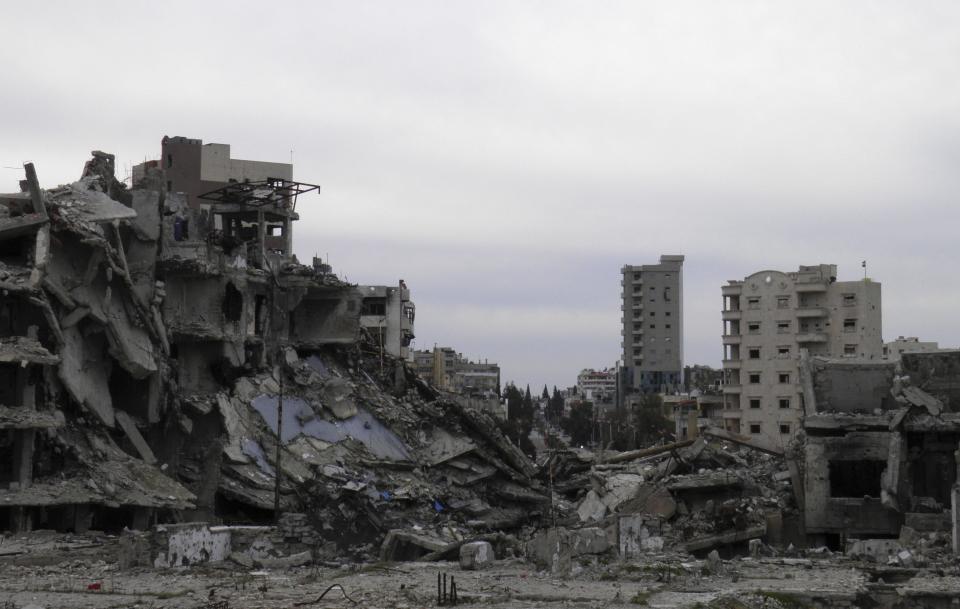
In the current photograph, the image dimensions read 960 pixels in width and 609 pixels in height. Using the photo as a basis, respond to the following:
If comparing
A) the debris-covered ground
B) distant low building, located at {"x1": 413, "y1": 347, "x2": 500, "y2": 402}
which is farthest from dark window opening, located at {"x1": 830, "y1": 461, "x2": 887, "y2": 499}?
distant low building, located at {"x1": 413, "y1": 347, "x2": 500, "y2": 402}

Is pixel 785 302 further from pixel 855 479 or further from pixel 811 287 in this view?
pixel 855 479

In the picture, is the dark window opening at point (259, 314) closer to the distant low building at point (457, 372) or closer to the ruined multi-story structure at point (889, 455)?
the ruined multi-story structure at point (889, 455)

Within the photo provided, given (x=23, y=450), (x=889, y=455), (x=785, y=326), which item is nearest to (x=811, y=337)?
(x=785, y=326)

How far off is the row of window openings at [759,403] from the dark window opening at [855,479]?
31297 mm

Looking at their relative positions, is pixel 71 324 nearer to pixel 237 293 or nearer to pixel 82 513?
pixel 82 513

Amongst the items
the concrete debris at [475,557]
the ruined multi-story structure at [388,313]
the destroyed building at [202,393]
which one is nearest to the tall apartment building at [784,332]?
the ruined multi-story structure at [388,313]

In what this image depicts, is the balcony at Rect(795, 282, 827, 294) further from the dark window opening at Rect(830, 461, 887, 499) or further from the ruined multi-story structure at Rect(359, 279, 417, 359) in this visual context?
the dark window opening at Rect(830, 461, 887, 499)

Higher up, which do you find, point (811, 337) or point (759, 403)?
point (811, 337)

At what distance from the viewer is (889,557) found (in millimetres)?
23359

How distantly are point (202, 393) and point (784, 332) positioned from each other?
38.4m

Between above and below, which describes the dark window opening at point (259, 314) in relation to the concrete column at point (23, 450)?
above

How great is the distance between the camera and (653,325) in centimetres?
11038

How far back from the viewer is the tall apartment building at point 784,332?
63.7m

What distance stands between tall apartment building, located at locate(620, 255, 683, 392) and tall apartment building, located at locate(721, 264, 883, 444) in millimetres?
42702
